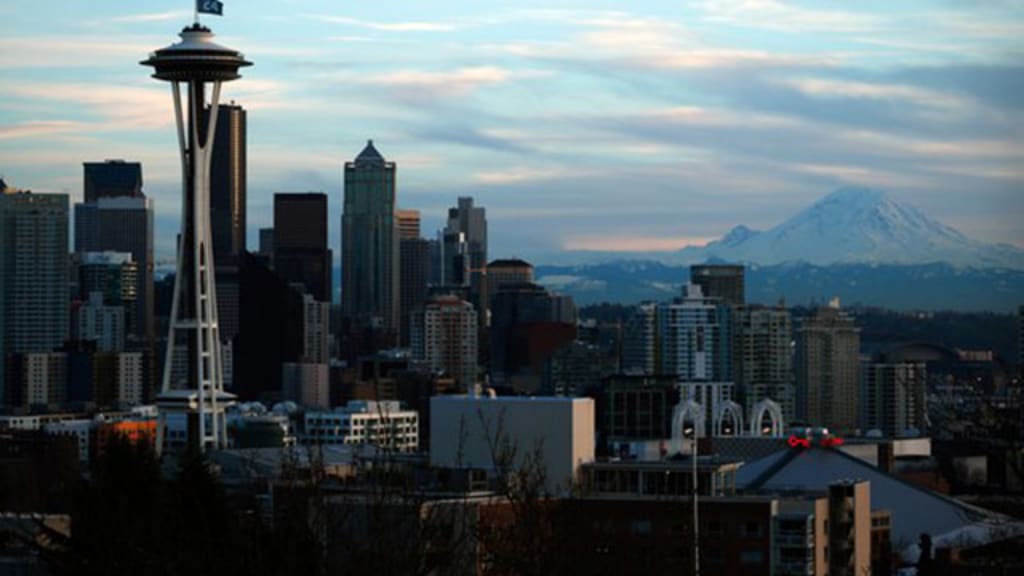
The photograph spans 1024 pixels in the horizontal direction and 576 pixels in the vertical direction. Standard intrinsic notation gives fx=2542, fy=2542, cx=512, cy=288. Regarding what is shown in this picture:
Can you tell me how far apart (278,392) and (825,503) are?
139221 millimetres

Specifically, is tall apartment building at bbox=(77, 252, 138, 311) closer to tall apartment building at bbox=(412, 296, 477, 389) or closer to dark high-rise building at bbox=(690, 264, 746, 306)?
tall apartment building at bbox=(412, 296, 477, 389)

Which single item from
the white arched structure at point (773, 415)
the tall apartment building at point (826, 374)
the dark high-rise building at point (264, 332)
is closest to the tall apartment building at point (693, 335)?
the tall apartment building at point (826, 374)

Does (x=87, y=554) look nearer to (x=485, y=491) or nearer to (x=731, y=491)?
(x=485, y=491)

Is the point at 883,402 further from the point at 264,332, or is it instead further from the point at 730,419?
the point at 264,332

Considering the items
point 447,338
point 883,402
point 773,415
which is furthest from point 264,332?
point 773,415

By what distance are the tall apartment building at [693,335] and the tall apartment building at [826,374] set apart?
8.55 meters

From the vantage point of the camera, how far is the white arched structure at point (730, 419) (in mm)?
115750

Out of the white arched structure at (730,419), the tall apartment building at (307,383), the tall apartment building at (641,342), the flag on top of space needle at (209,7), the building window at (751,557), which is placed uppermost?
the flag on top of space needle at (209,7)

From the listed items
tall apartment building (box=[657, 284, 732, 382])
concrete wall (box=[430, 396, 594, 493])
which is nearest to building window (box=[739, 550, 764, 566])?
concrete wall (box=[430, 396, 594, 493])

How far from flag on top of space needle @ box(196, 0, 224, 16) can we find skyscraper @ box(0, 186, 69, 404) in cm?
9813

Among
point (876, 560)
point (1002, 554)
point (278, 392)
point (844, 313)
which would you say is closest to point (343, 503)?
point (1002, 554)

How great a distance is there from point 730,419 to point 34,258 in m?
77.9

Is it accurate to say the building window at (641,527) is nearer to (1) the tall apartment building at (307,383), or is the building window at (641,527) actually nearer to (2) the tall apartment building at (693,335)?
(2) the tall apartment building at (693,335)

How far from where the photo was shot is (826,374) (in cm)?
15575
